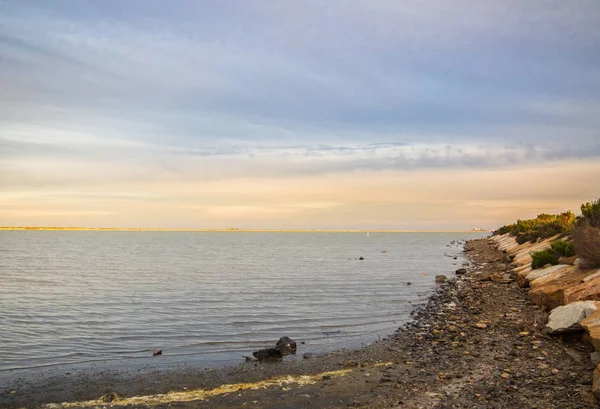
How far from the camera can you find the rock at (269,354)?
14289 mm

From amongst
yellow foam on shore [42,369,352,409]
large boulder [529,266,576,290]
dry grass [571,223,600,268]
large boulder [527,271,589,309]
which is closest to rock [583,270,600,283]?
large boulder [527,271,589,309]

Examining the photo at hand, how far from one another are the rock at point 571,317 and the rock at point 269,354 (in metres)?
8.31

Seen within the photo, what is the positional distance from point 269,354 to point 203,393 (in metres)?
3.40

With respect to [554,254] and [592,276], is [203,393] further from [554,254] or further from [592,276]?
[554,254]

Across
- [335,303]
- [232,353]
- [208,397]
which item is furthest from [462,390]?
[335,303]

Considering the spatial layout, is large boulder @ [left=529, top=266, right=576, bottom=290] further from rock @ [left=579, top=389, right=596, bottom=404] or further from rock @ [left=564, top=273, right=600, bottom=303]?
rock @ [left=579, top=389, right=596, bottom=404]

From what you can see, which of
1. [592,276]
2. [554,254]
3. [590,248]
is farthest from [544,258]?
[592,276]

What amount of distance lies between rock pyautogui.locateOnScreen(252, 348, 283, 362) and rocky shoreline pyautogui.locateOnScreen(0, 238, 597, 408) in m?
0.49

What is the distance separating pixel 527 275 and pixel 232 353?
1706 centimetres

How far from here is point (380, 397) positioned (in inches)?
410

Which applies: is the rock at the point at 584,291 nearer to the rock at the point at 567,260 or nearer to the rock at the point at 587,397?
the rock at the point at 587,397

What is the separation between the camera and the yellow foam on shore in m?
10.8

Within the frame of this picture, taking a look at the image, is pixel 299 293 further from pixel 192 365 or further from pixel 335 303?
pixel 192 365

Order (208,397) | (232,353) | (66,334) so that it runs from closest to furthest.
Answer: (208,397) < (232,353) < (66,334)
